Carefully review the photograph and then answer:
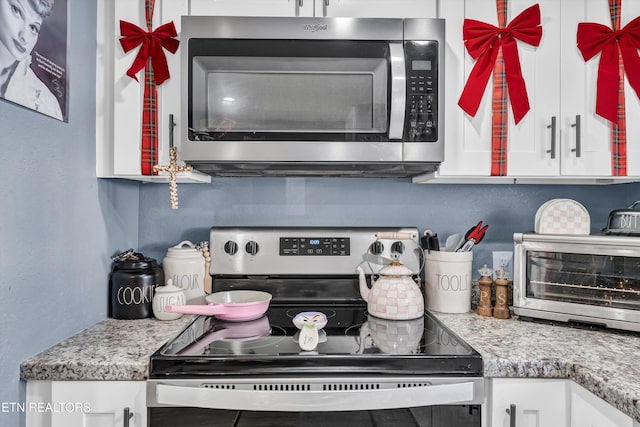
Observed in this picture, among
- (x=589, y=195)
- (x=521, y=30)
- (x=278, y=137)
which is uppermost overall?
(x=521, y=30)

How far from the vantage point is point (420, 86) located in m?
1.34

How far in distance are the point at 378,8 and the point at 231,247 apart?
1.01 metres

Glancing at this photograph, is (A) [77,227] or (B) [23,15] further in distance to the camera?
(A) [77,227]

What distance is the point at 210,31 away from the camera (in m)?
1.32

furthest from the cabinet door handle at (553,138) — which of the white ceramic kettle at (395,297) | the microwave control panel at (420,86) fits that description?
the white ceramic kettle at (395,297)

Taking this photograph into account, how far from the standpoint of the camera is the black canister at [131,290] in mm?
1436

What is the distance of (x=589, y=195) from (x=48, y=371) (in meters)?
2.00

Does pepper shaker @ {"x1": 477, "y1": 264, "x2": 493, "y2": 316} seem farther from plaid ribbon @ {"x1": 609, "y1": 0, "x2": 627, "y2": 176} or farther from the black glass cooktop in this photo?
plaid ribbon @ {"x1": 609, "y1": 0, "x2": 627, "y2": 176}

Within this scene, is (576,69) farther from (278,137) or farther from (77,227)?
(77,227)

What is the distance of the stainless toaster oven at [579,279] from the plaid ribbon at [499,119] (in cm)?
26


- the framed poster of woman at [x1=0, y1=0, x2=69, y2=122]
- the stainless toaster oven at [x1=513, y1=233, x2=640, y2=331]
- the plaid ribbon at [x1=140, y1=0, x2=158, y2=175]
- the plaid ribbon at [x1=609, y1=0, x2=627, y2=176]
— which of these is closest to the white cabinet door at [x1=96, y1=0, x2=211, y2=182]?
the plaid ribbon at [x1=140, y1=0, x2=158, y2=175]

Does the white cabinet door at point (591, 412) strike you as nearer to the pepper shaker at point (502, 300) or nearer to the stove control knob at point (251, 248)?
the pepper shaker at point (502, 300)

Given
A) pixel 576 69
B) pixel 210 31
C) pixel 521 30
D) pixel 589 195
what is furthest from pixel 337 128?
pixel 589 195

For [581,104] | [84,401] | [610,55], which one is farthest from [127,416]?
[610,55]
